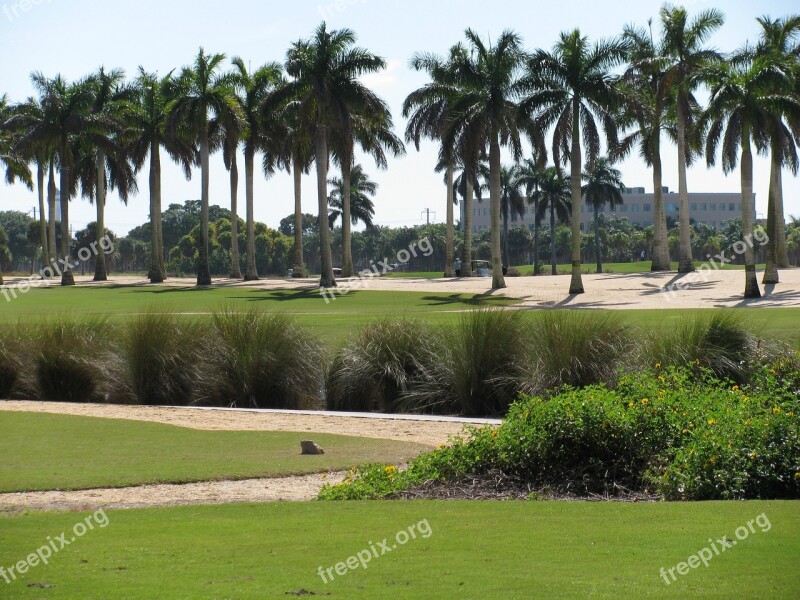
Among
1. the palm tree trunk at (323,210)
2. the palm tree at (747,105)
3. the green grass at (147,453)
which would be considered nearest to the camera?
the green grass at (147,453)

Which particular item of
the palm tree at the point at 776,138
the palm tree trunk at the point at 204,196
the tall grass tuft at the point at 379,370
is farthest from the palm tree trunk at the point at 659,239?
the tall grass tuft at the point at 379,370

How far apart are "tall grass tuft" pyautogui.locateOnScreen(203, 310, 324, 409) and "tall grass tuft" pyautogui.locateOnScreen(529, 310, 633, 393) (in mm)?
4746

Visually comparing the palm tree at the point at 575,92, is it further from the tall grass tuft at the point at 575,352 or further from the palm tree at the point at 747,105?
the tall grass tuft at the point at 575,352

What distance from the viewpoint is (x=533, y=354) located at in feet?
60.3

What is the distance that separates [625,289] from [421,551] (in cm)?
4355

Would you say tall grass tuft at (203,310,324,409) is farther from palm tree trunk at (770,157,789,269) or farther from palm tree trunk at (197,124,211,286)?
palm tree trunk at (197,124,211,286)

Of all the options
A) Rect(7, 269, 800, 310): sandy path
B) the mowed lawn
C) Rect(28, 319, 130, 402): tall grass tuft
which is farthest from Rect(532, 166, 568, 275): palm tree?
Rect(28, 319, 130, 402): tall grass tuft

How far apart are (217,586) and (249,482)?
18.6 feet

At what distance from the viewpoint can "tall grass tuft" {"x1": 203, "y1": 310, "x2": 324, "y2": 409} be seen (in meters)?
20.2

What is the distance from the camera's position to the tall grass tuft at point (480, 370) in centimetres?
1854

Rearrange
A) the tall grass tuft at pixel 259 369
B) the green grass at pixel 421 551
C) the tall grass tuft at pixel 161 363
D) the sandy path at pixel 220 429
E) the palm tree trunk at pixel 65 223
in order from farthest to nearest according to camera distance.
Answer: the palm tree trunk at pixel 65 223 → the tall grass tuft at pixel 161 363 → the tall grass tuft at pixel 259 369 → the sandy path at pixel 220 429 → the green grass at pixel 421 551

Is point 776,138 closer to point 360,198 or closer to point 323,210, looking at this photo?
point 323,210

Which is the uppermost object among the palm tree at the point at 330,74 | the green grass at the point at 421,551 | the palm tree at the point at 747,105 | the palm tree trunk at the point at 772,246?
the palm tree at the point at 330,74

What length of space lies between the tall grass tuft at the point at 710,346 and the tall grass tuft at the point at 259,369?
22.5ft
